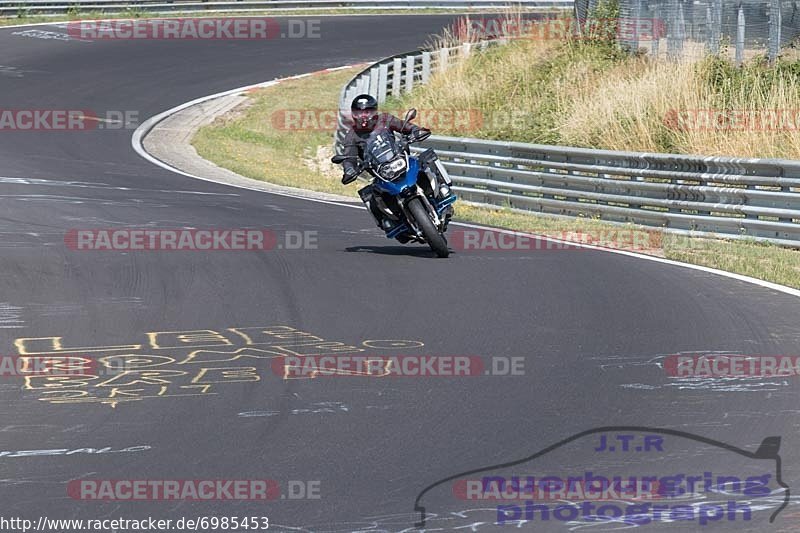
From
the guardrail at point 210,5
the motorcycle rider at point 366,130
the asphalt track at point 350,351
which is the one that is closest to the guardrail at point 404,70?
the guardrail at point 210,5

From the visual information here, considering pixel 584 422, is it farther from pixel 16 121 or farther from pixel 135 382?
pixel 16 121

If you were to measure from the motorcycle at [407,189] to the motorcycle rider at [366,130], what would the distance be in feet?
0.17

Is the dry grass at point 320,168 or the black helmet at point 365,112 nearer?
the black helmet at point 365,112

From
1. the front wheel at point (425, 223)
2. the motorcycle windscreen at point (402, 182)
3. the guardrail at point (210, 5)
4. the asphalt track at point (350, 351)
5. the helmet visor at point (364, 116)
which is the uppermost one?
the guardrail at point (210, 5)

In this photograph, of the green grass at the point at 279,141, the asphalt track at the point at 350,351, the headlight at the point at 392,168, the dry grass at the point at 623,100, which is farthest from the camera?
the green grass at the point at 279,141

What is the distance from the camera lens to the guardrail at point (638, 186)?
1598 cm

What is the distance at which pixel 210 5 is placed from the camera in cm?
4475

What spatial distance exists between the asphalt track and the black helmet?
146cm

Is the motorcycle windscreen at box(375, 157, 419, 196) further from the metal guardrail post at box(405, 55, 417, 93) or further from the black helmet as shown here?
the metal guardrail post at box(405, 55, 417, 93)

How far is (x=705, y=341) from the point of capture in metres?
9.85

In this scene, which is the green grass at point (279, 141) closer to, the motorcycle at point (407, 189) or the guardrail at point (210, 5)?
the motorcycle at point (407, 189)

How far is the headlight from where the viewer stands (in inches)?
553

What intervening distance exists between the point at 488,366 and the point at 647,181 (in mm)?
9467

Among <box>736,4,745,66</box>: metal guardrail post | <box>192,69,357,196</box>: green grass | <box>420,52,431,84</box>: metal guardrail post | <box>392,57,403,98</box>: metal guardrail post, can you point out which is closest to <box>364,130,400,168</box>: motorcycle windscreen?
<box>192,69,357,196</box>: green grass
